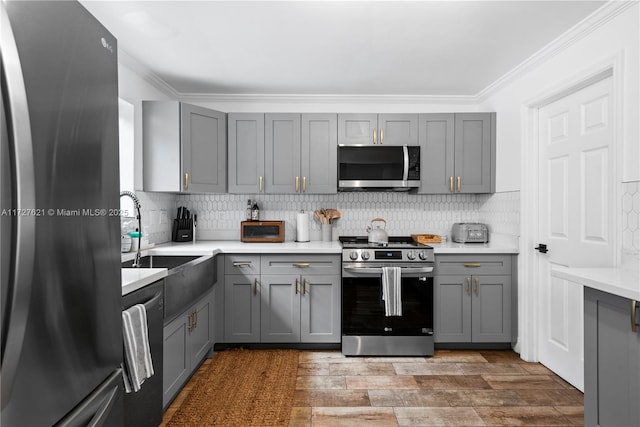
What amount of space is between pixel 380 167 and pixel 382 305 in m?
1.33

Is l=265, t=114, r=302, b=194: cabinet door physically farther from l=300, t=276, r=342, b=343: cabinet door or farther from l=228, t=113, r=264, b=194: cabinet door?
l=300, t=276, r=342, b=343: cabinet door

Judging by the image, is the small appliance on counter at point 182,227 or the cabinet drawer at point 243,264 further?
the small appliance on counter at point 182,227

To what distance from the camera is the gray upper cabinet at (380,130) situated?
377cm

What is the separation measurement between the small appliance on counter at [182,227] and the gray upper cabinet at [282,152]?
0.60 meters

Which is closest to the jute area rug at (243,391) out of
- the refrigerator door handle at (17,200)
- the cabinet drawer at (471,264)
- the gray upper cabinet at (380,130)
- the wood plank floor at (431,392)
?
the wood plank floor at (431,392)

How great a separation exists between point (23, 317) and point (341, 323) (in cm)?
291

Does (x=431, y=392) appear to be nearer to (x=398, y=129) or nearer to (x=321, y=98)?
(x=398, y=129)

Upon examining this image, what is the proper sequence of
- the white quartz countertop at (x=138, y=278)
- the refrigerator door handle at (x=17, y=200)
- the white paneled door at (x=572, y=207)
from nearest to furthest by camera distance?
1. the refrigerator door handle at (x=17, y=200)
2. the white quartz countertop at (x=138, y=278)
3. the white paneled door at (x=572, y=207)

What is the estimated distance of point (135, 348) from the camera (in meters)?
1.49

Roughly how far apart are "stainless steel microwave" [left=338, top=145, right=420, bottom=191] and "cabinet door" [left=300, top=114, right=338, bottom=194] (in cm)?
11

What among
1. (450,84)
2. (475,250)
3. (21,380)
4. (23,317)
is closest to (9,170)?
(23,317)

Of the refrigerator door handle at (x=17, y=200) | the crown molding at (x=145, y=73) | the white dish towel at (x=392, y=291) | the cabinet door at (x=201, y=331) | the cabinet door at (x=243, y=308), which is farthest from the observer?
the cabinet door at (x=243, y=308)

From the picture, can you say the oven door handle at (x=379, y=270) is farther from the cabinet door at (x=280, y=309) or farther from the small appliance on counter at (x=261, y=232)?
the small appliance on counter at (x=261, y=232)

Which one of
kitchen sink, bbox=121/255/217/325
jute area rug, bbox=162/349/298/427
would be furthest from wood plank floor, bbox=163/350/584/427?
kitchen sink, bbox=121/255/217/325
